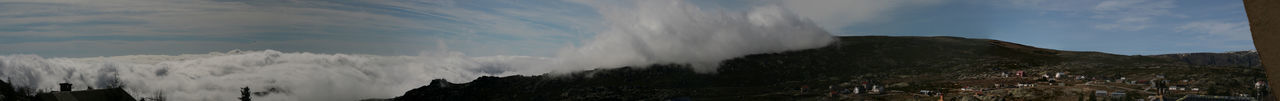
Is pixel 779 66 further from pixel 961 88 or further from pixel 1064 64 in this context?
pixel 1064 64

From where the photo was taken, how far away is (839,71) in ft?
108

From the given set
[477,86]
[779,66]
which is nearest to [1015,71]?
[779,66]

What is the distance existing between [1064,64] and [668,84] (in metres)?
13.9

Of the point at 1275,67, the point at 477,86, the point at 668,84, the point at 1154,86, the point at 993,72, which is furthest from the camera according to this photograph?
the point at 477,86

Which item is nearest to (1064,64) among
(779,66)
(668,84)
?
(779,66)

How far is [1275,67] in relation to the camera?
3.53 feet

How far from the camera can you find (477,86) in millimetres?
38500

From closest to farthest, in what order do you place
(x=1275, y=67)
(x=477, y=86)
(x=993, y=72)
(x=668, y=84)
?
(x=1275, y=67), (x=993, y=72), (x=668, y=84), (x=477, y=86)

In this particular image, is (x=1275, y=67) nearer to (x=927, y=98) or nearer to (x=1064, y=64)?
(x=927, y=98)

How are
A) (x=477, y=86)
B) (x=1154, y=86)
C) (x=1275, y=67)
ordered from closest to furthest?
(x=1275, y=67) → (x=1154, y=86) → (x=477, y=86)

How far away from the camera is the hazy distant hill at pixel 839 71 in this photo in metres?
27.9

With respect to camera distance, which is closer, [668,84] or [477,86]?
[668,84]

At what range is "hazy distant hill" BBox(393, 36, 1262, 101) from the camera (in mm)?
27898

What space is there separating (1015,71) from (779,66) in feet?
29.0
